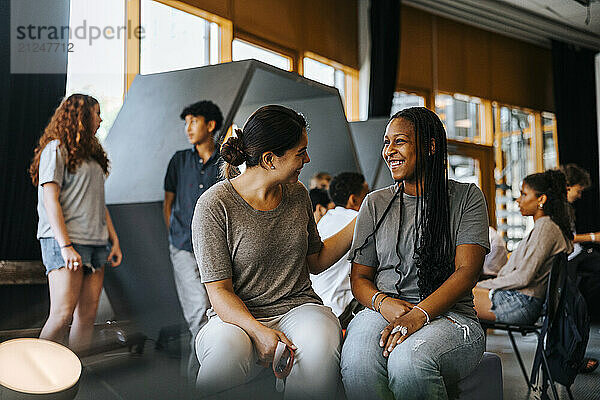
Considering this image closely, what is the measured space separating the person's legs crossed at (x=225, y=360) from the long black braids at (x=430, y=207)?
1.32 feet

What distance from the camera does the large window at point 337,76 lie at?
5.09 m

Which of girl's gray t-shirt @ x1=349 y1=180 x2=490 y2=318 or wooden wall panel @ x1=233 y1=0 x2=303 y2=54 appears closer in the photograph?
girl's gray t-shirt @ x1=349 y1=180 x2=490 y2=318

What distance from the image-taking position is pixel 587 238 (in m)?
4.06

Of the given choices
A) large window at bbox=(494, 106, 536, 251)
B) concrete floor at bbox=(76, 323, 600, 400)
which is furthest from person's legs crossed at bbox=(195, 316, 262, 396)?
large window at bbox=(494, 106, 536, 251)

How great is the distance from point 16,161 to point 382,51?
3523 mm

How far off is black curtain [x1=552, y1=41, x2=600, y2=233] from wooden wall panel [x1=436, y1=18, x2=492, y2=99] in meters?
1.00

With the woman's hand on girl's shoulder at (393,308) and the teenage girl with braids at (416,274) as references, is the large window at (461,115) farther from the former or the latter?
the woman's hand on girl's shoulder at (393,308)

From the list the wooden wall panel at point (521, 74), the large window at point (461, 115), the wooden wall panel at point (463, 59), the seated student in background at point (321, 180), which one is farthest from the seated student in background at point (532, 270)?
the wooden wall panel at point (521, 74)

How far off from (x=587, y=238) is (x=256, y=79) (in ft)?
7.88

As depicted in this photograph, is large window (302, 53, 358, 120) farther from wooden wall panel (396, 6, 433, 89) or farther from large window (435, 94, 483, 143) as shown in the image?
large window (435, 94, 483, 143)

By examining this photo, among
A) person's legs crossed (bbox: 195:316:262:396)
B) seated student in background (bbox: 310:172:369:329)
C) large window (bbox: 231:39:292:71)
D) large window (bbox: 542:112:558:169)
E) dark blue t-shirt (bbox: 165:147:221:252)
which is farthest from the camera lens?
large window (bbox: 542:112:558:169)

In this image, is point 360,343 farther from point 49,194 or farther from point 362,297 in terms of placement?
point 49,194

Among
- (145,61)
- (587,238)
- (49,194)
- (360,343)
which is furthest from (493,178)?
(360,343)

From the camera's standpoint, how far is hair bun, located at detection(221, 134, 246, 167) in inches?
61.2
